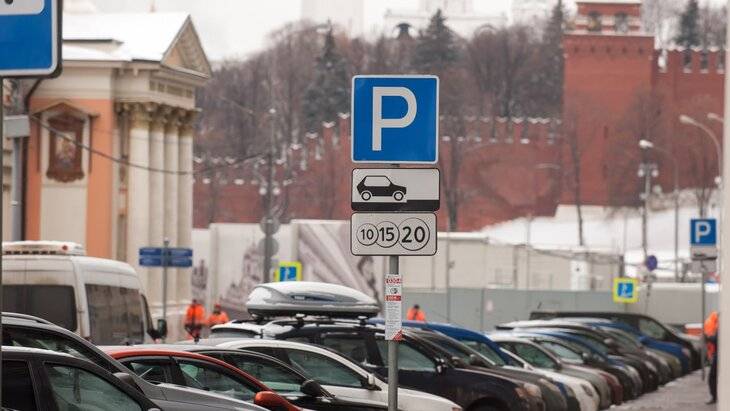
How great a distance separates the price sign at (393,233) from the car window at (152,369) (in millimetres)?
1901

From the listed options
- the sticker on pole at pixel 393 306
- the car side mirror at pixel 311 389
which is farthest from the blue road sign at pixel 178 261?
the sticker on pole at pixel 393 306

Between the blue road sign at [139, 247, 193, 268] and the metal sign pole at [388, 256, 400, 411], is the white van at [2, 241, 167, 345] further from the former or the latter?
the blue road sign at [139, 247, 193, 268]

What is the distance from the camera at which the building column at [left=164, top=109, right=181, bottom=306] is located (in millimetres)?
57219

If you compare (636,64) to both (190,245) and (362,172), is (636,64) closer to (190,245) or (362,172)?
(190,245)

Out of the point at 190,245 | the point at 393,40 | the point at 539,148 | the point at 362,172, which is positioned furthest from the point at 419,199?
the point at 393,40

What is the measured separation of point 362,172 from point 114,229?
4245 cm

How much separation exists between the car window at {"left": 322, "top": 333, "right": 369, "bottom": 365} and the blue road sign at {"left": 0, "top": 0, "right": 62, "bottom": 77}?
13.3 meters

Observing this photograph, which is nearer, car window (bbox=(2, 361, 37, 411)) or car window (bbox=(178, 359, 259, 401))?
car window (bbox=(2, 361, 37, 411))

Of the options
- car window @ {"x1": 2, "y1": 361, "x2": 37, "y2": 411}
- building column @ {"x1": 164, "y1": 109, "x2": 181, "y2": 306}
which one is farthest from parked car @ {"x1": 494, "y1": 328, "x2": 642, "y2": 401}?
building column @ {"x1": 164, "y1": 109, "x2": 181, "y2": 306}

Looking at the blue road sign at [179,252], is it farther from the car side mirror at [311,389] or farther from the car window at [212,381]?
the car window at [212,381]

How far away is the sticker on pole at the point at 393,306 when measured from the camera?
43.0ft

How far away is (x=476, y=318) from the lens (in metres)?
62.3

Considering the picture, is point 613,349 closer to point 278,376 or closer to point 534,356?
point 534,356

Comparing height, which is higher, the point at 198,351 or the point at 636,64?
the point at 636,64
